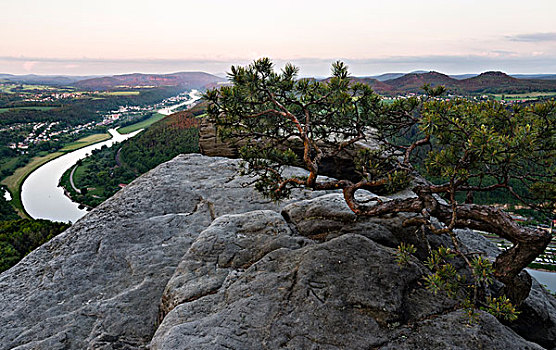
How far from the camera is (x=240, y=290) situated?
8273 millimetres

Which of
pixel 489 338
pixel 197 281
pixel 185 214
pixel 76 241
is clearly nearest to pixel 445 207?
pixel 489 338

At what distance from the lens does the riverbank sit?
88.8 meters

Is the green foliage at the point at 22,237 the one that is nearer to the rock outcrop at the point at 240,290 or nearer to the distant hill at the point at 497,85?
the rock outcrop at the point at 240,290

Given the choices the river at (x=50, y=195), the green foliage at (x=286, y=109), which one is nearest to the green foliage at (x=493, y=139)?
the green foliage at (x=286, y=109)

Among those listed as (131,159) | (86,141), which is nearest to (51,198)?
(131,159)

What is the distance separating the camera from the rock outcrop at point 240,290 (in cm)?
687

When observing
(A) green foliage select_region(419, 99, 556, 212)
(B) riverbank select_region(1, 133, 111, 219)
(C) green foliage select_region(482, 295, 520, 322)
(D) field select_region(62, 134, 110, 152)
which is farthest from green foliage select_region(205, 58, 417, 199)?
(D) field select_region(62, 134, 110, 152)

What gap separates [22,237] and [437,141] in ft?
204

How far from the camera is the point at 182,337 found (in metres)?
7.03

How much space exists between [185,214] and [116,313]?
5.79 metres

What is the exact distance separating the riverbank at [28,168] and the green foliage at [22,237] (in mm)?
29008

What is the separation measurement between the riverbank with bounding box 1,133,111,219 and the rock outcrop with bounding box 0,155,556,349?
86.1 m

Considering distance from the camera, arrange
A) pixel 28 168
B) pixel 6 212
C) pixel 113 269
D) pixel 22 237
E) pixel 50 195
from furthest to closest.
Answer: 1. pixel 28 168
2. pixel 50 195
3. pixel 6 212
4. pixel 22 237
5. pixel 113 269

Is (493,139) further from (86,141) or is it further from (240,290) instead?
(86,141)
